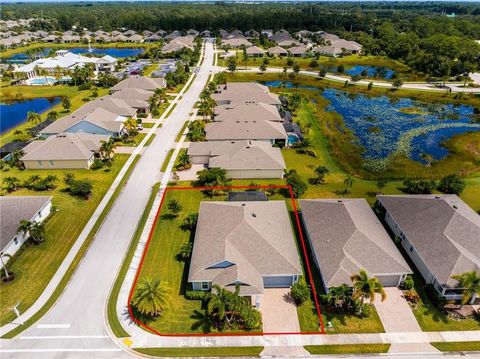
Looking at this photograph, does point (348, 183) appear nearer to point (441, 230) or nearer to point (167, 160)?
point (441, 230)

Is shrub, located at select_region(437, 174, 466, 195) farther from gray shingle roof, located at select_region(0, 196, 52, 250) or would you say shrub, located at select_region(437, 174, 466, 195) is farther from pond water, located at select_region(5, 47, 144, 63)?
pond water, located at select_region(5, 47, 144, 63)

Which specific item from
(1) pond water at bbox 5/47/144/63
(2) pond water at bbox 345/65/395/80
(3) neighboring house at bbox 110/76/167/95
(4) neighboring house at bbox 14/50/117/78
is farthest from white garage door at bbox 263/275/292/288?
(1) pond water at bbox 5/47/144/63

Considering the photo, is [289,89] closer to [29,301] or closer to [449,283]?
[449,283]

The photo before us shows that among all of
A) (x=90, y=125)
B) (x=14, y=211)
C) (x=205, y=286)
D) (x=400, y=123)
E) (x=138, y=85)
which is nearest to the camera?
(x=205, y=286)

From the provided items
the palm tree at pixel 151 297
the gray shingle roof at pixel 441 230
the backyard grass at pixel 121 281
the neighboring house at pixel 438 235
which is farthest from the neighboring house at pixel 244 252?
the gray shingle roof at pixel 441 230

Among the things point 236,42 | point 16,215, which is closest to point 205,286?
point 16,215

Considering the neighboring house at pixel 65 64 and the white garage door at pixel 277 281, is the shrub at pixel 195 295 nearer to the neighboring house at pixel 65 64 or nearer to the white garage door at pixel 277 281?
the white garage door at pixel 277 281

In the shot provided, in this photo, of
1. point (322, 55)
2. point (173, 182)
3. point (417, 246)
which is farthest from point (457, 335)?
point (322, 55)
